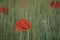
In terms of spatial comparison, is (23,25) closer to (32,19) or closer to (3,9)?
(32,19)

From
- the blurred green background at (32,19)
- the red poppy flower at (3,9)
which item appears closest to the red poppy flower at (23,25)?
the blurred green background at (32,19)

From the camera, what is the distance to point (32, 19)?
1.23 m

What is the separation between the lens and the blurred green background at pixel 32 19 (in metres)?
1.21

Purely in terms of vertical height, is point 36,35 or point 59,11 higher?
point 59,11

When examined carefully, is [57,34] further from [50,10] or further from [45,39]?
[50,10]

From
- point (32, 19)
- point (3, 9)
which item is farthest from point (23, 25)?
point (3, 9)

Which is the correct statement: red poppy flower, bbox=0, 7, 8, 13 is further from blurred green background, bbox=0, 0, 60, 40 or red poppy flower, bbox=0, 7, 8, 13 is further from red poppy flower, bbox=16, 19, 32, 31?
red poppy flower, bbox=16, 19, 32, 31

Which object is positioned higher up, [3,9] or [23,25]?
[3,9]

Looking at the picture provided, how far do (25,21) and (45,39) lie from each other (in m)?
0.24

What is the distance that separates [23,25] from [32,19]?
0.11 meters

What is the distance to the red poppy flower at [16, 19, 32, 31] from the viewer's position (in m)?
1.18

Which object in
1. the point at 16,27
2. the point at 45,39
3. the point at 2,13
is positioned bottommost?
the point at 45,39

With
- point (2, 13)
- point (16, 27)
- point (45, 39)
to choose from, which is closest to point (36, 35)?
point (45, 39)

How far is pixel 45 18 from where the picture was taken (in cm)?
122
